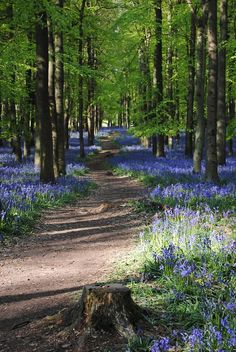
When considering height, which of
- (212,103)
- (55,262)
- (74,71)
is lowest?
(55,262)

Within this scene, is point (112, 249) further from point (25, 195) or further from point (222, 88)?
point (222, 88)

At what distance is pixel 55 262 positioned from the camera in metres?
7.09

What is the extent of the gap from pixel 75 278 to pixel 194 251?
1.79m

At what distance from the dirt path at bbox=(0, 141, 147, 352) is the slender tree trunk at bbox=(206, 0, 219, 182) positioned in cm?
296

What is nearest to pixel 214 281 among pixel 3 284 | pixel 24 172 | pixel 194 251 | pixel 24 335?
pixel 194 251

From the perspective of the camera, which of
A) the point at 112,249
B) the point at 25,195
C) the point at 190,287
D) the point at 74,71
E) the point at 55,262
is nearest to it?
the point at 190,287

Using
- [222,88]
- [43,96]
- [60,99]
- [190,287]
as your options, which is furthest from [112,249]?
[222,88]

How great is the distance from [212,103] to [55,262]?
7816 mm

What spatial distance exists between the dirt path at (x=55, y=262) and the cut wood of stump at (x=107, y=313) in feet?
0.96

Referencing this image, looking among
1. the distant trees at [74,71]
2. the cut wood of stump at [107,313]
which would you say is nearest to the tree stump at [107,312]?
the cut wood of stump at [107,313]

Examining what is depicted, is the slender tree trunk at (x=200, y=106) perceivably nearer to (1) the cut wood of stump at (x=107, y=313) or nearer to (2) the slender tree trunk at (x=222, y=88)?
(2) the slender tree trunk at (x=222, y=88)

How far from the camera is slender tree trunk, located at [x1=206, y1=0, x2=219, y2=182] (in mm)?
12641

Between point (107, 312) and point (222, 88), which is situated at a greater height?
point (222, 88)

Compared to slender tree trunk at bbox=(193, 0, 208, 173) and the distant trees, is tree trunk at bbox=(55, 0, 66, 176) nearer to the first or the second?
the distant trees
